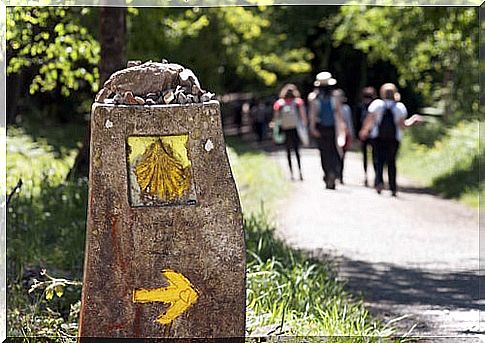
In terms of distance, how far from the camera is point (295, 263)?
967cm

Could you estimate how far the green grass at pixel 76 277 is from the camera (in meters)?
7.71

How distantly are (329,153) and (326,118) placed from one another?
679mm

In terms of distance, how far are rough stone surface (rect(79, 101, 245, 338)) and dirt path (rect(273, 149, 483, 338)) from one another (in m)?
2.77

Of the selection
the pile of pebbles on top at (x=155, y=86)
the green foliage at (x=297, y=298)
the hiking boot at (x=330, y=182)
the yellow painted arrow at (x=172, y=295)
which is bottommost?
the green foliage at (x=297, y=298)

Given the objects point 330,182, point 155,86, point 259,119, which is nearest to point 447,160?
point 330,182

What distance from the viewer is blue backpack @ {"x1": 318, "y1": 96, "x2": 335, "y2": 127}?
628 inches

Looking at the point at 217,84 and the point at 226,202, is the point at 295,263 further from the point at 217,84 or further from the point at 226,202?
→ the point at 217,84

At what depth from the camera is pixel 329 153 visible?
16.5m

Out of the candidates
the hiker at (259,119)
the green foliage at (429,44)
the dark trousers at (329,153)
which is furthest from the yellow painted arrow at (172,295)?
the hiker at (259,119)

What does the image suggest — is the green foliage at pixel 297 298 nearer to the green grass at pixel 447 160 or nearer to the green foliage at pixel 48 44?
the green foliage at pixel 48 44

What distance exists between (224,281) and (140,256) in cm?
46

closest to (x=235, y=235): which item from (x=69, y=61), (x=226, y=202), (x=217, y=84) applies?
(x=226, y=202)

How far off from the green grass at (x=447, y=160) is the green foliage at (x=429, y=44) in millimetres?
614

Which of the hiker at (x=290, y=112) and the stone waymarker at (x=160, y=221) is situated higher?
the hiker at (x=290, y=112)
